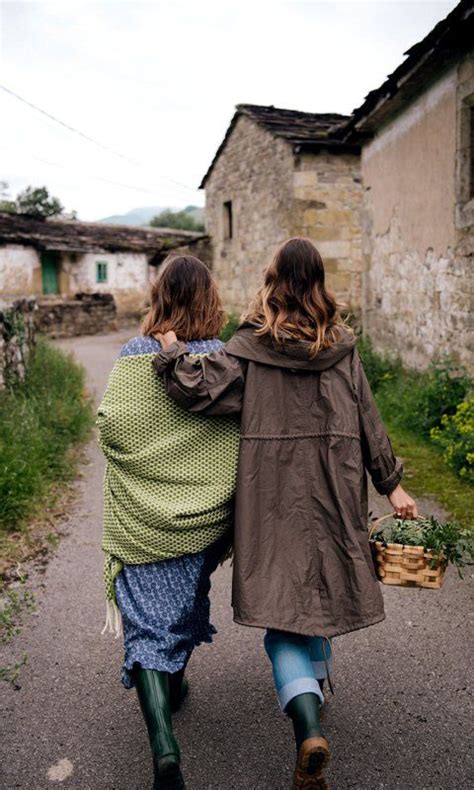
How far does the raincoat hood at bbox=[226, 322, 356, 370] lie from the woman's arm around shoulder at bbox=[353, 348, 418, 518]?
12 cm

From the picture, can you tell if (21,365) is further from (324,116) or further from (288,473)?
(324,116)

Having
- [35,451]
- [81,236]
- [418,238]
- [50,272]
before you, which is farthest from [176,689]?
[81,236]

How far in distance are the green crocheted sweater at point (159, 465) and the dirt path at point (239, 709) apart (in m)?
0.75

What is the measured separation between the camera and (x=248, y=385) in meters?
2.33

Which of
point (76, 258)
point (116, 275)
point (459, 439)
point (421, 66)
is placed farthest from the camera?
point (116, 275)

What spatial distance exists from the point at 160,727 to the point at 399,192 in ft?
25.5

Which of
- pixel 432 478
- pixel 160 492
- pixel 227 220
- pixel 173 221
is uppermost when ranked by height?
pixel 173 221

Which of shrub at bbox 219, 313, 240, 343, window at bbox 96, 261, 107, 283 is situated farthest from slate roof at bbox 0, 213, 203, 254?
shrub at bbox 219, 313, 240, 343

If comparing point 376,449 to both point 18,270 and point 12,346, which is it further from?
point 18,270

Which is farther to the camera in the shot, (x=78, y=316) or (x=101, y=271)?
(x=101, y=271)

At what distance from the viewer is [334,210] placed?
14570mm

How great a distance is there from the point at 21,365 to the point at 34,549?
168 inches

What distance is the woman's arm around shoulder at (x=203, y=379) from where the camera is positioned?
2264mm

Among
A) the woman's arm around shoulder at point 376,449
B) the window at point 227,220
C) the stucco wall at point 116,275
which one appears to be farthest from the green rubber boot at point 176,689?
the stucco wall at point 116,275
